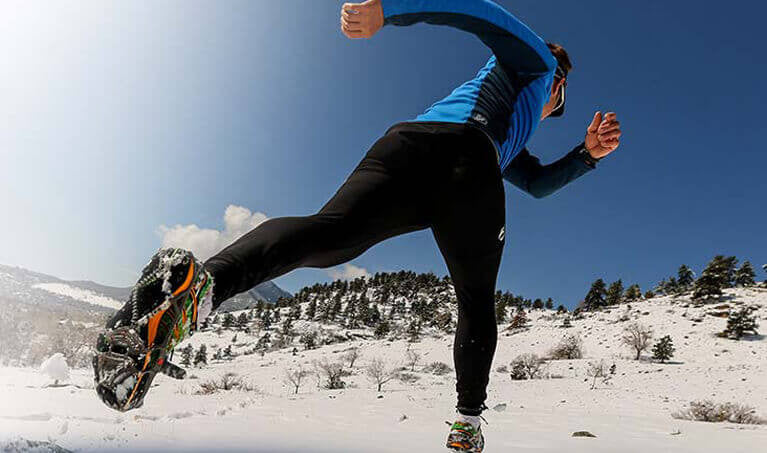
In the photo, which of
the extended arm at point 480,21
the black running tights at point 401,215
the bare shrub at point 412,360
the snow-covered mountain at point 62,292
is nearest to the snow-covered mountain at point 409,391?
the bare shrub at point 412,360

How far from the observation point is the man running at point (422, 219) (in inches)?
33.3

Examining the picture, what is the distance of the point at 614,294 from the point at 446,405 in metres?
36.4

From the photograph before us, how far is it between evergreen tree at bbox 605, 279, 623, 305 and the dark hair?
40.7 meters

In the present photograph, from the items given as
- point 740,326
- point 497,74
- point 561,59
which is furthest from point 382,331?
point 497,74

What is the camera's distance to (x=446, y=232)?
1.29 metres

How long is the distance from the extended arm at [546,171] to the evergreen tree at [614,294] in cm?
4034

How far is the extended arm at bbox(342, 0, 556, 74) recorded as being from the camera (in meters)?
1.15

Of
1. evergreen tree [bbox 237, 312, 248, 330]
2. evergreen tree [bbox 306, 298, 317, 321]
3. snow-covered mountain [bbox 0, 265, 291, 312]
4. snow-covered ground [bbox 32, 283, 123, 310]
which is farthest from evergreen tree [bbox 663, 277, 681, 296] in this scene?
snow-covered ground [bbox 32, 283, 123, 310]

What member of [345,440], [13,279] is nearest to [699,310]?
[345,440]

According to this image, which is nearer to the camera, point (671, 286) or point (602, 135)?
point (602, 135)

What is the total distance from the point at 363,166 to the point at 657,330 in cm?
2751

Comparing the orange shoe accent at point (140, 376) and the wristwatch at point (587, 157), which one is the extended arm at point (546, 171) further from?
the orange shoe accent at point (140, 376)

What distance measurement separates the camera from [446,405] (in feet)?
23.5

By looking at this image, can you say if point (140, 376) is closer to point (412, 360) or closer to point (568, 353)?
point (568, 353)
